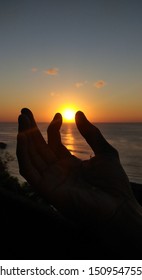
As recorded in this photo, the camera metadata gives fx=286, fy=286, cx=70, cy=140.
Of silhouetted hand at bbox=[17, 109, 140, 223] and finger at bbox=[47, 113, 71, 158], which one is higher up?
finger at bbox=[47, 113, 71, 158]

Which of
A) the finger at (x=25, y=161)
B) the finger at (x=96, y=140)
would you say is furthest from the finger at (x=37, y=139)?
the finger at (x=96, y=140)

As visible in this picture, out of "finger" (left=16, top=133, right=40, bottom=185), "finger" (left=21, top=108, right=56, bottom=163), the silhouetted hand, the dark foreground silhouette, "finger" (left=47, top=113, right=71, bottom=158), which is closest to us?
the dark foreground silhouette

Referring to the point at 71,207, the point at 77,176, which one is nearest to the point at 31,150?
the point at 77,176

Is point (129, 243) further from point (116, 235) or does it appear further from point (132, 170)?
point (132, 170)

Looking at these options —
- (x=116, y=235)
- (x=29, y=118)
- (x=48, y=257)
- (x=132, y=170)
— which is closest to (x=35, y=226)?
(x=48, y=257)

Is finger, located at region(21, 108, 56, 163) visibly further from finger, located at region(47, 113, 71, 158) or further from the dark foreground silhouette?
finger, located at region(47, 113, 71, 158)

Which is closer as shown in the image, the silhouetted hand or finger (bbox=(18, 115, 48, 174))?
the silhouetted hand

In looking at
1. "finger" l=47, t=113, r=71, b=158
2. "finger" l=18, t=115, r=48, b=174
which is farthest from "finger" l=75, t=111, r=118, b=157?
"finger" l=18, t=115, r=48, b=174

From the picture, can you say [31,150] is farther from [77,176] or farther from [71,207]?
[71,207]
